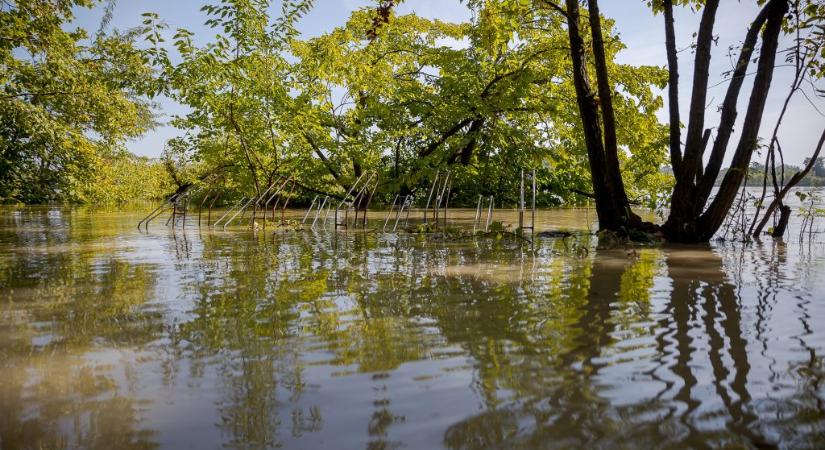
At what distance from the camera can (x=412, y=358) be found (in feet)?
9.09

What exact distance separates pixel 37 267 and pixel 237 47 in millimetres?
7128

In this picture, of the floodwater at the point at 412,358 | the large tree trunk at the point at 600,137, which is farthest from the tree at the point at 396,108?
the floodwater at the point at 412,358

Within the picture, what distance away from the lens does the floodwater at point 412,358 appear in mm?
2002

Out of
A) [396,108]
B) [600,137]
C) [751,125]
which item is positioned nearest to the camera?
[751,125]

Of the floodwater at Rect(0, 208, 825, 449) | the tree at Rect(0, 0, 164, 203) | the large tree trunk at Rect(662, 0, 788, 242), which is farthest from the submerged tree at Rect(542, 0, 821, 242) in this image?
the tree at Rect(0, 0, 164, 203)

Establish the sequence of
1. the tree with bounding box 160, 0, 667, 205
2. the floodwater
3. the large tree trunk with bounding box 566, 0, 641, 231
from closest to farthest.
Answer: the floodwater, the large tree trunk with bounding box 566, 0, 641, 231, the tree with bounding box 160, 0, 667, 205

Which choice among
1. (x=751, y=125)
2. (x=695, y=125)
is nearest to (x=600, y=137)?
(x=695, y=125)

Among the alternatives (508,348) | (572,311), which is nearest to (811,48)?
(572,311)

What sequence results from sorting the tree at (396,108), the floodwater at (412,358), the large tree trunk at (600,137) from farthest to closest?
the tree at (396,108) → the large tree trunk at (600,137) → the floodwater at (412,358)

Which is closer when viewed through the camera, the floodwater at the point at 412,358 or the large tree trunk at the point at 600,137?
the floodwater at the point at 412,358

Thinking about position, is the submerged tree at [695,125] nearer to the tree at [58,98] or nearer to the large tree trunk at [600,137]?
the large tree trunk at [600,137]

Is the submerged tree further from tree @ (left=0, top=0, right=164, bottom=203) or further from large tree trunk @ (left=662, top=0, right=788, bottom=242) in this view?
tree @ (left=0, top=0, right=164, bottom=203)

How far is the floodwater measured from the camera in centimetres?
200

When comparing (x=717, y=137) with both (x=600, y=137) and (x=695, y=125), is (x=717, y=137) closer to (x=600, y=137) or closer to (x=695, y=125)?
(x=695, y=125)
